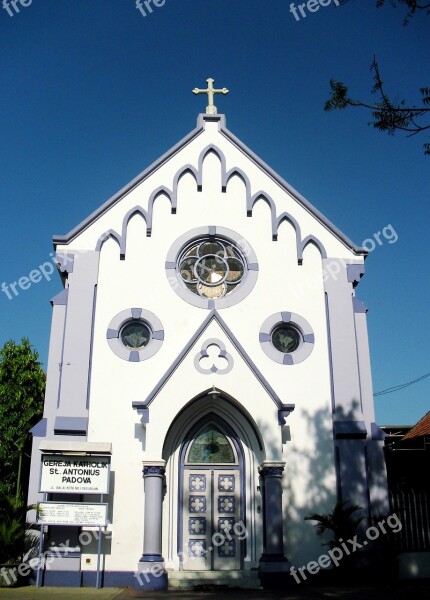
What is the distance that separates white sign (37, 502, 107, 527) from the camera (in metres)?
15.2

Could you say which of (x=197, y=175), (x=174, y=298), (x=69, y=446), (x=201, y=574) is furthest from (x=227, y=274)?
(x=201, y=574)

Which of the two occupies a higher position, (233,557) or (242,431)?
(242,431)

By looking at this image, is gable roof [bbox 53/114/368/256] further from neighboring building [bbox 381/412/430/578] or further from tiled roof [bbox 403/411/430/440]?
tiled roof [bbox 403/411/430/440]

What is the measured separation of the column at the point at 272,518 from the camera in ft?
50.8

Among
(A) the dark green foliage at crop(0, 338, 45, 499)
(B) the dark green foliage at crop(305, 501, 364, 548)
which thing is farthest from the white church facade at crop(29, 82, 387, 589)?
(A) the dark green foliage at crop(0, 338, 45, 499)

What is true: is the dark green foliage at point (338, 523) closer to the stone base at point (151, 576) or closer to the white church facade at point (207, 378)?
the white church facade at point (207, 378)

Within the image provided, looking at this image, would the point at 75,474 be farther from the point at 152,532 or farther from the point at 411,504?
the point at 411,504

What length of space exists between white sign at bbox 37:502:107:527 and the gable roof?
23.6 ft

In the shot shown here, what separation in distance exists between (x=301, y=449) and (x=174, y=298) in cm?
526

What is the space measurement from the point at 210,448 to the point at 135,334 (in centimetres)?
364

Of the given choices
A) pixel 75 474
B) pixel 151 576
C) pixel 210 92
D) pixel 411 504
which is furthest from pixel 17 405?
pixel 411 504

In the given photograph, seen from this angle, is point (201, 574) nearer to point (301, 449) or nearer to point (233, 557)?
point (233, 557)

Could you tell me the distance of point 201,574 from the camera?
A: 15656mm

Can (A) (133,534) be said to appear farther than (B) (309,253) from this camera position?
No
